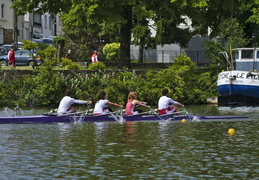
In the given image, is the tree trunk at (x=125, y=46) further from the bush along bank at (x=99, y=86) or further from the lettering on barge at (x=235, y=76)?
the lettering on barge at (x=235, y=76)

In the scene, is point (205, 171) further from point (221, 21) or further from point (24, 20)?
point (24, 20)

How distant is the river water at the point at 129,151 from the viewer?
54.9 feet

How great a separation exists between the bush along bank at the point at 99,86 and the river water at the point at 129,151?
13267 mm

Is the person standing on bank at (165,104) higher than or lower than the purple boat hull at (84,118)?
higher

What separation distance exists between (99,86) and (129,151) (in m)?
23.1

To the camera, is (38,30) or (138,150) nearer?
(138,150)

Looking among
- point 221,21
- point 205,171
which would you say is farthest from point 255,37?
point 205,171

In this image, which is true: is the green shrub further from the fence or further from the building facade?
the building facade

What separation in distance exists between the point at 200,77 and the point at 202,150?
24.7 meters

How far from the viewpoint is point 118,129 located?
2644 cm

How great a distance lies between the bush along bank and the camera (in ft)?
137

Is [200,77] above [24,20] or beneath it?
beneath

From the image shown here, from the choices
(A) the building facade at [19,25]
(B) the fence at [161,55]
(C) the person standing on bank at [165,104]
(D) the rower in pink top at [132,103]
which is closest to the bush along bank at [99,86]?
(C) the person standing on bank at [165,104]

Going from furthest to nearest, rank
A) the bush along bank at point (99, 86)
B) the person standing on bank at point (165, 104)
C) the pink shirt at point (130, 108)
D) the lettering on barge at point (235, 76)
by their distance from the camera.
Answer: the lettering on barge at point (235, 76) < the bush along bank at point (99, 86) < the person standing on bank at point (165, 104) < the pink shirt at point (130, 108)
